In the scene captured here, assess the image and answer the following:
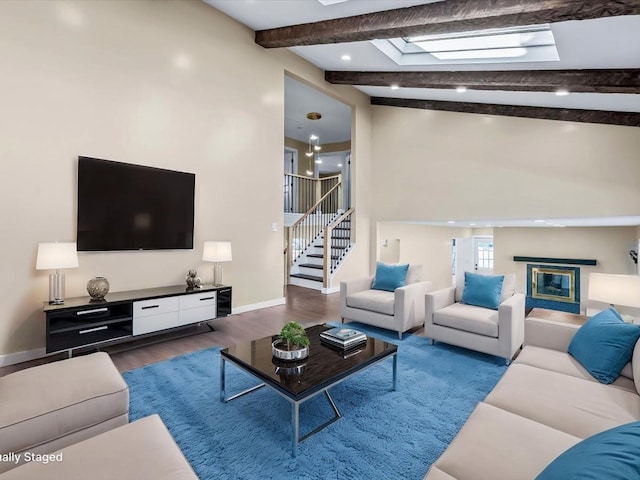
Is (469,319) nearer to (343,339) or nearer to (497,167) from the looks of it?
(343,339)

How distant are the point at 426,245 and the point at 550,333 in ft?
19.6

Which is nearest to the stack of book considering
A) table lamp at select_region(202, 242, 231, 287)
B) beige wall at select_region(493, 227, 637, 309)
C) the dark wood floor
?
the dark wood floor

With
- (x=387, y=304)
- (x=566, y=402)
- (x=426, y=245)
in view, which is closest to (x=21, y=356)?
(x=387, y=304)

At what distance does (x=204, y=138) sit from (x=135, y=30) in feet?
4.57

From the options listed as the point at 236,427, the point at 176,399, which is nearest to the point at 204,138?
the point at 176,399

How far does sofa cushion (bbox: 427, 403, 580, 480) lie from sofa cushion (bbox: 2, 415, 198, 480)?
1003 millimetres

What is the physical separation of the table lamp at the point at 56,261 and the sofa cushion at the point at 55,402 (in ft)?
4.69

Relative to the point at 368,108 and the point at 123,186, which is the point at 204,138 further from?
the point at 368,108

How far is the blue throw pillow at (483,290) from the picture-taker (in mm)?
3576

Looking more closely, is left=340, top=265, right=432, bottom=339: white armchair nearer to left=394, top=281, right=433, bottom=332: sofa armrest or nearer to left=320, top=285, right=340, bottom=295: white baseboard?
left=394, top=281, right=433, bottom=332: sofa armrest

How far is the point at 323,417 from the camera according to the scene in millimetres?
2281

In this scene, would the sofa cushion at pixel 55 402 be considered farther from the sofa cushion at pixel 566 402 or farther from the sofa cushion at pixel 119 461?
the sofa cushion at pixel 566 402

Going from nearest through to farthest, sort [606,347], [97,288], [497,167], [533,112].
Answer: [606,347], [97,288], [533,112], [497,167]

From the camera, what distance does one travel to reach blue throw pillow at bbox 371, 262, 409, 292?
4.43 metres
